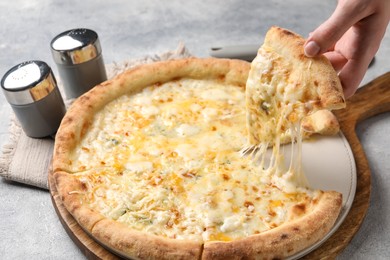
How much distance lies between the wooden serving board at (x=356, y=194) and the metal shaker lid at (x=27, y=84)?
2.04ft

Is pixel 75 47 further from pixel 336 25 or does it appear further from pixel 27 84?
pixel 336 25

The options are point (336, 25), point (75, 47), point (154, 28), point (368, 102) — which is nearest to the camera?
point (336, 25)

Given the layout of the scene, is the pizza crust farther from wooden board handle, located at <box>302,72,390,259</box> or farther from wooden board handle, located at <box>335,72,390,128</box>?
wooden board handle, located at <box>335,72,390,128</box>

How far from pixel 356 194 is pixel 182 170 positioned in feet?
3.23

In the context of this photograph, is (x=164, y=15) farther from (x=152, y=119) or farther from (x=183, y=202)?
(x=183, y=202)

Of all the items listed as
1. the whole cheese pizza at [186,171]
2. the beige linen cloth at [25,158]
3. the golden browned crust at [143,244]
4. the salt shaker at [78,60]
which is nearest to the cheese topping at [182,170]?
the whole cheese pizza at [186,171]

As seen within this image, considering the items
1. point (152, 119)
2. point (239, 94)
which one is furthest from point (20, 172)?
point (239, 94)

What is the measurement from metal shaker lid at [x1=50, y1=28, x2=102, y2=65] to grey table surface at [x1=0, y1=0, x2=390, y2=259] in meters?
0.65

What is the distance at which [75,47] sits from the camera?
141 inches

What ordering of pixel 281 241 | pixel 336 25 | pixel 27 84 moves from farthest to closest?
pixel 27 84 < pixel 336 25 < pixel 281 241

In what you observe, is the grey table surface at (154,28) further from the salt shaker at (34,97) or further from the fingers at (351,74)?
the fingers at (351,74)

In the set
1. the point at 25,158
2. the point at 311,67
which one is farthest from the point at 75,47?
the point at 311,67

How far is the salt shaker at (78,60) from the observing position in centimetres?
360

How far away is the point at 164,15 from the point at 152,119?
2.14 m
